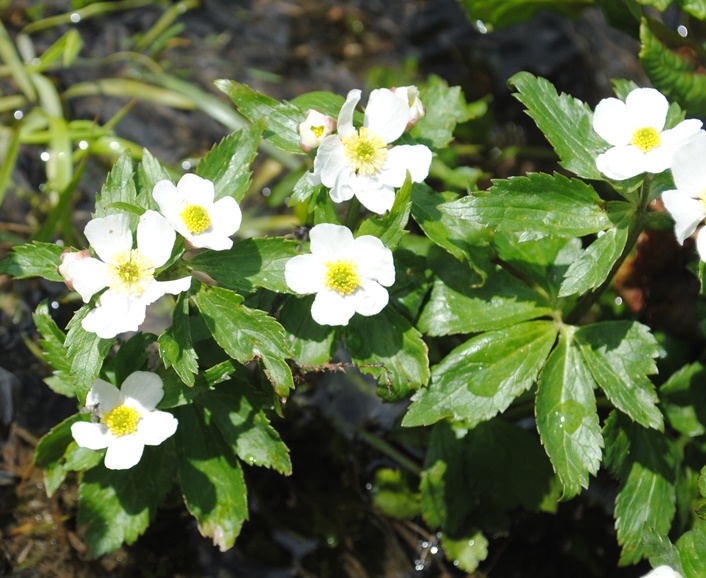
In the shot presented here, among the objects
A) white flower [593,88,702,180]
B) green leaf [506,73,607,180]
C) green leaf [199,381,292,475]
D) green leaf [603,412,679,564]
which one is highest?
white flower [593,88,702,180]

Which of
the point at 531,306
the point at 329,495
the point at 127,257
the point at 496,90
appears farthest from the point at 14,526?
the point at 496,90

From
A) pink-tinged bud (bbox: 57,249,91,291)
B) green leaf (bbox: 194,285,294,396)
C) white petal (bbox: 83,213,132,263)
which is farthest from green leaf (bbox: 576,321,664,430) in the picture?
pink-tinged bud (bbox: 57,249,91,291)

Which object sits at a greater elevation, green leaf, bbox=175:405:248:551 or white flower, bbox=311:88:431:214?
white flower, bbox=311:88:431:214

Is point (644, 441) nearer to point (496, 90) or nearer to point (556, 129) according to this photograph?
point (556, 129)

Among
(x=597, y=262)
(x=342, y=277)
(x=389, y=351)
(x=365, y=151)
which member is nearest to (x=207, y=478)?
(x=389, y=351)

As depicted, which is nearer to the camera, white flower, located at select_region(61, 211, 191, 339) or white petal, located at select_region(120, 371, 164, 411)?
white flower, located at select_region(61, 211, 191, 339)

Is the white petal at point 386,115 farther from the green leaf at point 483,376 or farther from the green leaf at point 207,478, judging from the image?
the green leaf at point 207,478

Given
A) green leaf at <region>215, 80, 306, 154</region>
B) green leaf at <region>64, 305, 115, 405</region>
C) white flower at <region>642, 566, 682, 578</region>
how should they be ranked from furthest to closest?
green leaf at <region>215, 80, 306, 154</region>
green leaf at <region>64, 305, 115, 405</region>
white flower at <region>642, 566, 682, 578</region>

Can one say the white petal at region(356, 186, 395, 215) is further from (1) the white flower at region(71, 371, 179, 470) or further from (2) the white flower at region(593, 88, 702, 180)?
(1) the white flower at region(71, 371, 179, 470)
